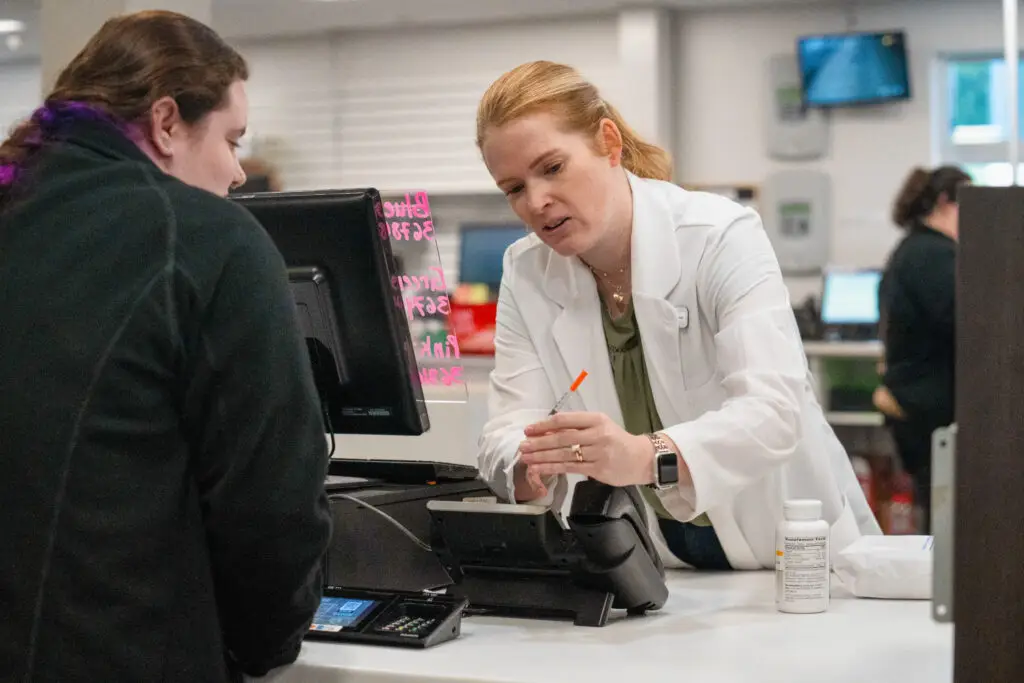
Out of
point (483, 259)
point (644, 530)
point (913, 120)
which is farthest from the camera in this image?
point (483, 259)

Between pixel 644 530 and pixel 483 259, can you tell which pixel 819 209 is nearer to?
pixel 483 259

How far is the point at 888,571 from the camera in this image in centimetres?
158

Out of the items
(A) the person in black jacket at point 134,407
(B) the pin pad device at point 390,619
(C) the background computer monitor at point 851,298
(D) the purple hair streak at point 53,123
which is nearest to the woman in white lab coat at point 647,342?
(B) the pin pad device at point 390,619

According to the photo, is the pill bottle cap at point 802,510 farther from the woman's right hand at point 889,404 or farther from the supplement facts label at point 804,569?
the woman's right hand at point 889,404

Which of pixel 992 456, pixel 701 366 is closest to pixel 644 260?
pixel 701 366

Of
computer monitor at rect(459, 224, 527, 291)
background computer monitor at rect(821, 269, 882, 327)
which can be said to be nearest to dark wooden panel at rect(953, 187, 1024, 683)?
background computer monitor at rect(821, 269, 882, 327)

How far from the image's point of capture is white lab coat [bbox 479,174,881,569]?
157 cm

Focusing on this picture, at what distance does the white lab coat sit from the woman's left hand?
73 millimetres

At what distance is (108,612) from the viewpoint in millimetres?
1079

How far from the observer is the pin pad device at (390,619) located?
4.46 feet

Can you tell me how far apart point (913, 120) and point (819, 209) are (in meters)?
0.65

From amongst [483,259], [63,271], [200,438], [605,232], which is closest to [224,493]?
[200,438]

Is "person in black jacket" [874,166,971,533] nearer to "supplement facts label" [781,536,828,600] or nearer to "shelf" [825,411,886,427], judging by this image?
"shelf" [825,411,886,427]

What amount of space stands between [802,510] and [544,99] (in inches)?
25.7
